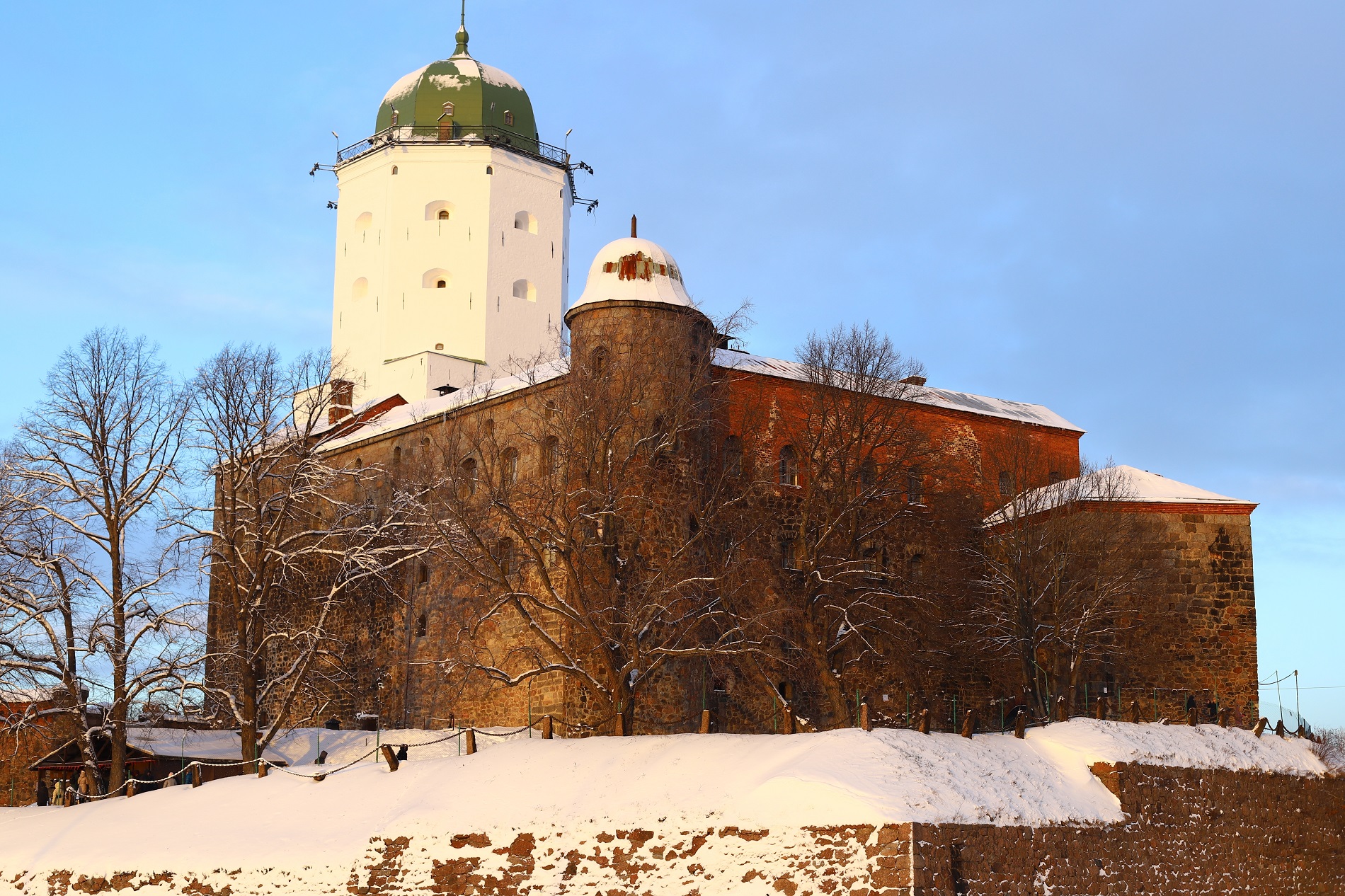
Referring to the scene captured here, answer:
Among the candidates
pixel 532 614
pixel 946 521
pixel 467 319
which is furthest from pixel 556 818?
pixel 467 319

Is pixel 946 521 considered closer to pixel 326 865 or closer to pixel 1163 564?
pixel 1163 564

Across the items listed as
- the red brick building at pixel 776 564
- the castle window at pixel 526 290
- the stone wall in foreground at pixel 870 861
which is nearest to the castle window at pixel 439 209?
the castle window at pixel 526 290

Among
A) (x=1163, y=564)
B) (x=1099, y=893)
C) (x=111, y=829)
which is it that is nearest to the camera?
(x=1099, y=893)

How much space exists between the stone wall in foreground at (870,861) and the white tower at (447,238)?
2869 cm

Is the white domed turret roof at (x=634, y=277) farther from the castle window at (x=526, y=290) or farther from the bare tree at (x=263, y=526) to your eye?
the castle window at (x=526, y=290)

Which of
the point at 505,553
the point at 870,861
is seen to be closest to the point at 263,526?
the point at 505,553

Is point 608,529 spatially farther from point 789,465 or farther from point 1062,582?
point 1062,582

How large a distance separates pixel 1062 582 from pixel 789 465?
7309 mm

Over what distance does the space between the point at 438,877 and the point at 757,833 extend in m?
5.24

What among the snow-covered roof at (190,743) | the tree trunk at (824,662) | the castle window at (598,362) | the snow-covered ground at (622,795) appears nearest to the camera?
the snow-covered ground at (622,795)

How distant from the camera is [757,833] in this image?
22.3 meters

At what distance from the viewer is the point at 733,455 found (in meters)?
37.7

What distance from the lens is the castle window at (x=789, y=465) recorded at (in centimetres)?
3991

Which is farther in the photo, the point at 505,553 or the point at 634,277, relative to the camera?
the point at 634,277
